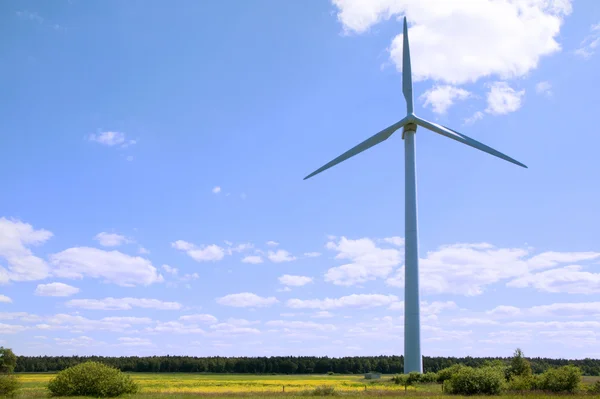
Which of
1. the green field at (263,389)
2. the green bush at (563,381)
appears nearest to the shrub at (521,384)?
the green bush at (563,381)

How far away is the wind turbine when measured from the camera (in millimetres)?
56625

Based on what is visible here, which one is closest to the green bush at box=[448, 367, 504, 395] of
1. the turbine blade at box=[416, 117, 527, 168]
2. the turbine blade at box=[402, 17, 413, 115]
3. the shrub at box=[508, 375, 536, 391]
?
the shrub at box=[508, 375, 536, 391]

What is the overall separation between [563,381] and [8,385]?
4614cm

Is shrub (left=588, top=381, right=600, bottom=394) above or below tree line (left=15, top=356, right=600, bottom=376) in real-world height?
above

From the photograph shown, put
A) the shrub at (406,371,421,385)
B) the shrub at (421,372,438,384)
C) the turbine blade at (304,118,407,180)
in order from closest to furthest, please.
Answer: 1. the shrub at (406,371,421,385)
2. the shrub at (421,372,438,384)
3. the turbine blade at (304,118,407,180)

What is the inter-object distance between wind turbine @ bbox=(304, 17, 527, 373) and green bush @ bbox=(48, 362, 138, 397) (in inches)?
1125

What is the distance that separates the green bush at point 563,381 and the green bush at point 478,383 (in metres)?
5.56

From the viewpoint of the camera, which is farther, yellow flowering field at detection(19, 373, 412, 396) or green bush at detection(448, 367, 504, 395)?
yellow flowering field at detection(19, 373, 412, 396)

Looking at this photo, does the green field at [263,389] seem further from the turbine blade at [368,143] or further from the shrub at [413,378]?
the turbine blade at [368,143]

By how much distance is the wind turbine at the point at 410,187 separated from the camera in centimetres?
5662

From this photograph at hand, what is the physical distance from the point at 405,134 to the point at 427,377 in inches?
1079

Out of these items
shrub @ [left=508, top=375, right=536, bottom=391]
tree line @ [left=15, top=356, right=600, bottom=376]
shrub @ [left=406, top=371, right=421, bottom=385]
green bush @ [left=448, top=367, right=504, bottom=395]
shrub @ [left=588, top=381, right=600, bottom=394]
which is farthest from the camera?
tree line @ [left=15, top=356, right=600, bottom=376]

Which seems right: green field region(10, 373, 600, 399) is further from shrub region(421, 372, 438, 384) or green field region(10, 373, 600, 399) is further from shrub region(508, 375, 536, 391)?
shrub region(508, 375, 536, 391)

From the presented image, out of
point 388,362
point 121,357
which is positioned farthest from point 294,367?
point 121,357
